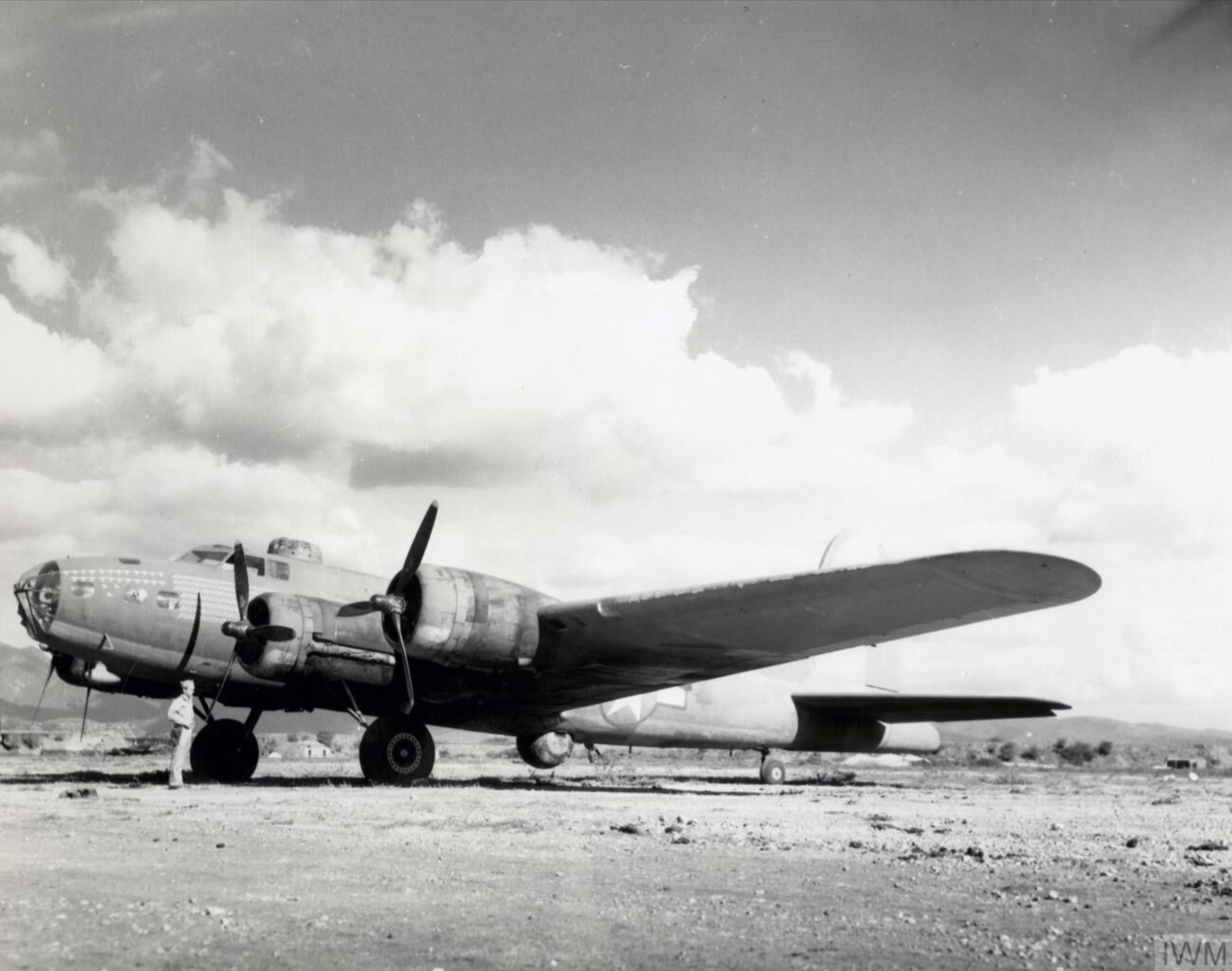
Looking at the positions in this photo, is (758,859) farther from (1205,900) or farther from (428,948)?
(428,948)

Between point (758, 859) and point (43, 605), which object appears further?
point (43, 605)

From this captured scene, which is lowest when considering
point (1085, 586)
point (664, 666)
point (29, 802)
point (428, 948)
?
point (29, 802)

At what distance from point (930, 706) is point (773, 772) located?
364cm

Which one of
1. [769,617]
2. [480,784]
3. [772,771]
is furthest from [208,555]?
[772,771]

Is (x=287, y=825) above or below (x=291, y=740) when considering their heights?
above

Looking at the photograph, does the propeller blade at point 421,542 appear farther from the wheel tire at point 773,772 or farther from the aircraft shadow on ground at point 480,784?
the wheel tire at point 773,772

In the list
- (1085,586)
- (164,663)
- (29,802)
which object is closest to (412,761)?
(164,663)

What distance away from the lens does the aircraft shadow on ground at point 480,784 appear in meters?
12.2

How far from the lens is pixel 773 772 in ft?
61.2

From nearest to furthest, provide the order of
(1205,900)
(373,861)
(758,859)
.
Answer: (1205,900), (373,861), (758,859)

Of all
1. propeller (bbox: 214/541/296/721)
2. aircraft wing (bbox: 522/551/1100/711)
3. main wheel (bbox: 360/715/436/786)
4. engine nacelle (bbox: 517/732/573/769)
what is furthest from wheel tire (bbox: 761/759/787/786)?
propeller (bbox: 214/541/296/721)

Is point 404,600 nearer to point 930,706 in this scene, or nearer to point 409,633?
point 409,633

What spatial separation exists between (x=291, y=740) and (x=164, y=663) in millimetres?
34967

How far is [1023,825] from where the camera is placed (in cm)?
872
